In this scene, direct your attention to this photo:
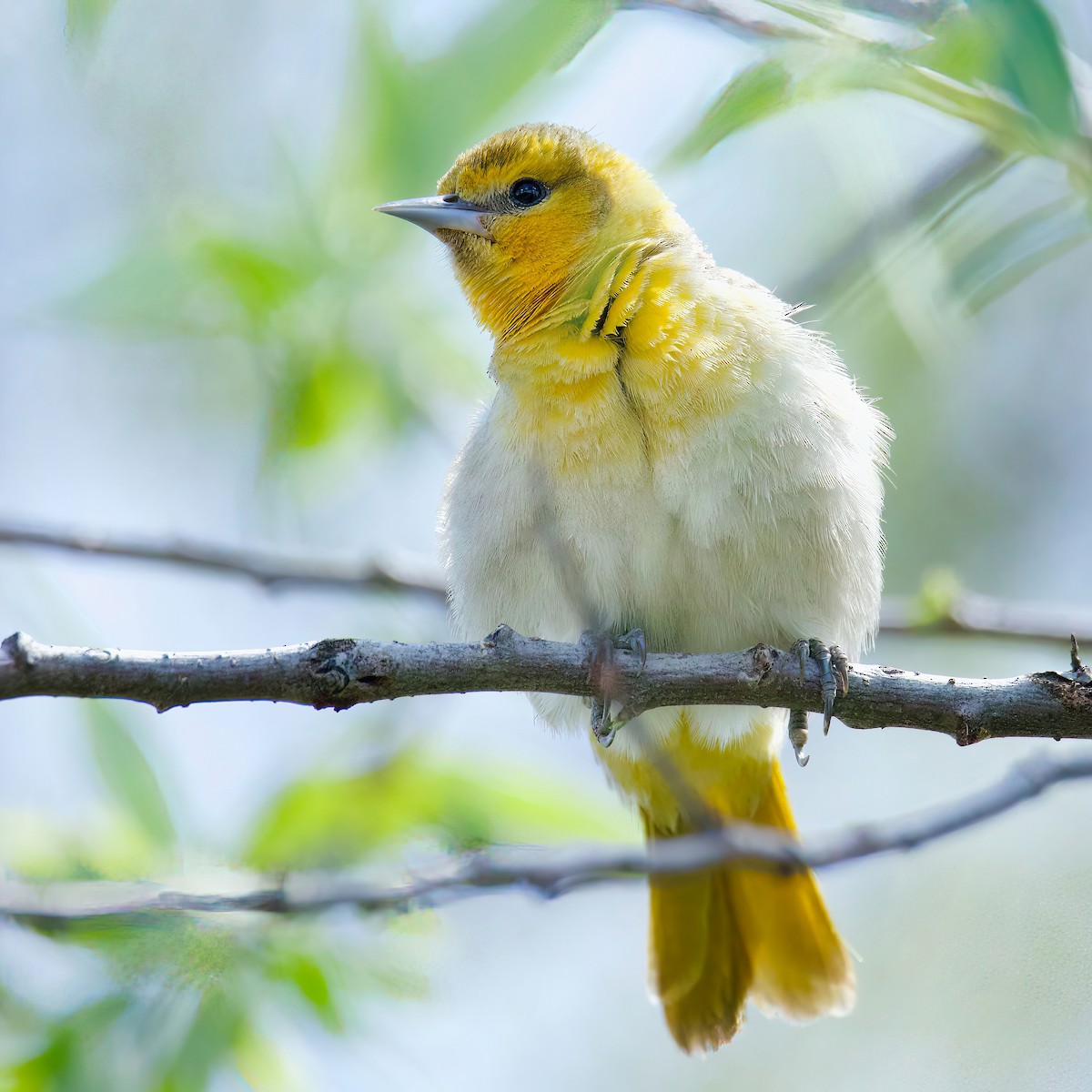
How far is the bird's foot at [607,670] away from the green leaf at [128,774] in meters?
1.12

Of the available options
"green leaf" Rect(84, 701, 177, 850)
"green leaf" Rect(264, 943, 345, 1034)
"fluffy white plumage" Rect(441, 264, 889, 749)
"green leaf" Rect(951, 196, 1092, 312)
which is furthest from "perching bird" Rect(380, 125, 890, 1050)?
"green leaf" Rect(951, 196, 1092, 312)

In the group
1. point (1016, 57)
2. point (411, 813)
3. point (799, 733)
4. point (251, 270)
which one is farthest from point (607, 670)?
point (251, 270)

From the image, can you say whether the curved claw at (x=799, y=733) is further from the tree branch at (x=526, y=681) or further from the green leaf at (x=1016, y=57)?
the green leaf at (x=1016, y=57)

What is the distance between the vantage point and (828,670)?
3.02 meters

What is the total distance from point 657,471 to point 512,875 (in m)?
1.28

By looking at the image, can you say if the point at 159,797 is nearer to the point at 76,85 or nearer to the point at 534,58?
the point at 76,85

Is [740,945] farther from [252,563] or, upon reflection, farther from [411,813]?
[252,563]

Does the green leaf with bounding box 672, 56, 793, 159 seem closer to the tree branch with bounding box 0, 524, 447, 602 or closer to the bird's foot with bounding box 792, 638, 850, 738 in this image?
the bird's foot with bounding box 792, 638, 850, 738

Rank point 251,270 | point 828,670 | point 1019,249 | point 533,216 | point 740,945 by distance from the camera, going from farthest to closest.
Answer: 1. point 740,945
2. point 533,216
3. point 251,270
4. point 828,670
5. point 1019,249

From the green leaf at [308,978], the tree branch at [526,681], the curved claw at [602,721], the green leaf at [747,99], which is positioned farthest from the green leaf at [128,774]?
the green leaf at [747,99]

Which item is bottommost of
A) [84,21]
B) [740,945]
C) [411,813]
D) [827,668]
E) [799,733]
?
[740,945]

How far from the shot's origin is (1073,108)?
5.74 ft

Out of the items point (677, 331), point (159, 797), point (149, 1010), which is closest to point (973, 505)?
point (677, 331)

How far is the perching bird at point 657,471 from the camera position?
341 centimetres
